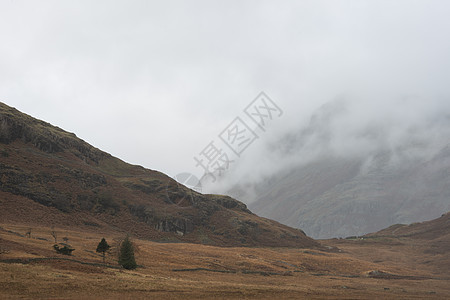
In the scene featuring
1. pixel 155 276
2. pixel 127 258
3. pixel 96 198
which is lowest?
pixel 155 276

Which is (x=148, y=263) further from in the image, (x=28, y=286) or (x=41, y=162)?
(x=41, y=162)

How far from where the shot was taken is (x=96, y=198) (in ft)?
308

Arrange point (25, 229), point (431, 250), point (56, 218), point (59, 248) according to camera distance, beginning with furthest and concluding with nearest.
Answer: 1. point (431, 250)
2. point (56, 218)
3. point (25, 229)
4. point (59, 248)

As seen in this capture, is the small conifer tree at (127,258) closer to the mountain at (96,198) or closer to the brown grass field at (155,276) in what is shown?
the brown grass field at (155,276)

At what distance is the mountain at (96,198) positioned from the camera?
3177 inches

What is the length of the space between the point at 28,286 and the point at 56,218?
55818mm

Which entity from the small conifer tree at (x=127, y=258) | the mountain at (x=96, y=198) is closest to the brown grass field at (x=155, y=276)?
the small conifer tree at (x=127, y=258)

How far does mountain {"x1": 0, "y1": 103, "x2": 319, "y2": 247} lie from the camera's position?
80688 mm

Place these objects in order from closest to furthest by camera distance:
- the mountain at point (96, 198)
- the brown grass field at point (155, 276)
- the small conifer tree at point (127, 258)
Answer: the brown grass field at point (155, 276) < the small conifer tree at point (127, 258) < the mountain at point (96, 198)

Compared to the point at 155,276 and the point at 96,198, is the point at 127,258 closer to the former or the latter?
the point at 155,276

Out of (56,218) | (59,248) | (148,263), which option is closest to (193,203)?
(56,218)

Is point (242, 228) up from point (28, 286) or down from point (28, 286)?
up

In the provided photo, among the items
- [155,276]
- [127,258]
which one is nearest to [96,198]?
[127,258]

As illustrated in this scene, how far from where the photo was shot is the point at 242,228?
113 metres
